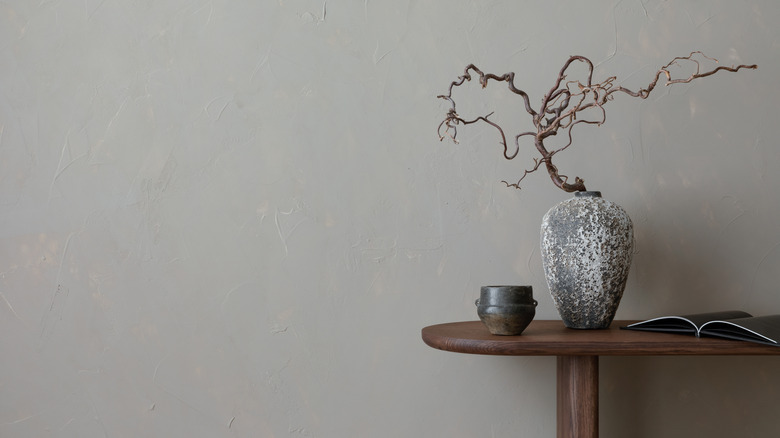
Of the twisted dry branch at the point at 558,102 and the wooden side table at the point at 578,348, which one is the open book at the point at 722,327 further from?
the twisted dry branch at the point at 558,102

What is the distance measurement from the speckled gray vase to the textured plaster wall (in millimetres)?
205

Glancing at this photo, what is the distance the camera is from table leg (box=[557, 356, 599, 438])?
951 mm

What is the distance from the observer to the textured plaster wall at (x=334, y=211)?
1.17 meters

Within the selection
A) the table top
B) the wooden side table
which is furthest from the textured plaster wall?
the table top

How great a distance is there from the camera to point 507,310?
0.87m

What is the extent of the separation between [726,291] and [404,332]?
619 mm

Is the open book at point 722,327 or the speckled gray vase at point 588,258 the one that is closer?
the open book at point 722,327

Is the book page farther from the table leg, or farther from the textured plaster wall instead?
the textured plaster wall

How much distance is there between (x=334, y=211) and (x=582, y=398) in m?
0.56

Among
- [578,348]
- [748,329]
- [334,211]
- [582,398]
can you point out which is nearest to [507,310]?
[578,348]

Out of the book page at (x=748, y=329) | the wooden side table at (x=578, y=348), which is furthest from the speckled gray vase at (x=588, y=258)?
the book page at (x=748, y=329)

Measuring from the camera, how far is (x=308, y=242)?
1190 millimetres

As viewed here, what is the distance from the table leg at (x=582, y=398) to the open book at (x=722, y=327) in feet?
0.31

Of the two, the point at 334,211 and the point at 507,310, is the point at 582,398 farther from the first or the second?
the point at 334,211
